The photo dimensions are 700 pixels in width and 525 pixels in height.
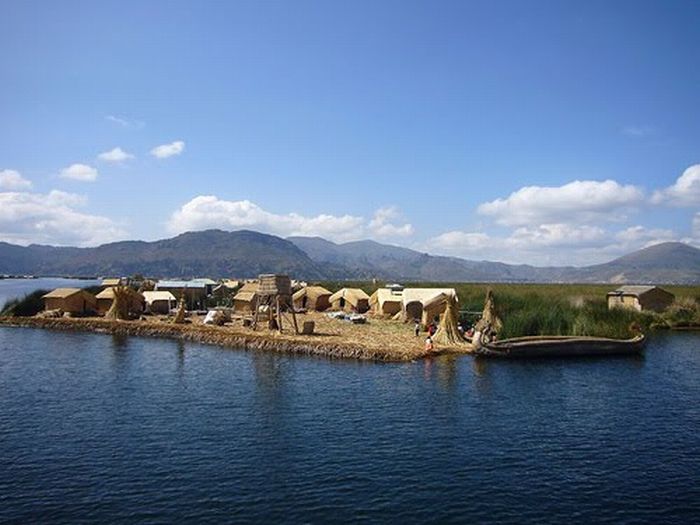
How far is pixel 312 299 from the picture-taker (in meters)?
74.9

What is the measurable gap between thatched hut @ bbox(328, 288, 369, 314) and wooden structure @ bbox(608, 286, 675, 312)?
1156 inches

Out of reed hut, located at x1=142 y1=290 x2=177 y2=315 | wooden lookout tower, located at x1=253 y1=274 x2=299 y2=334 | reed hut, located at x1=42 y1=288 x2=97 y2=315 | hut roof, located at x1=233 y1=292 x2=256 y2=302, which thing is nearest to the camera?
wooden lookout tower, located at x1=253 y1=274 x2=299 y2=334

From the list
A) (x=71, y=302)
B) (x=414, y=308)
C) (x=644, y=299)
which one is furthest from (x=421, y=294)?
(x=71, y=302)

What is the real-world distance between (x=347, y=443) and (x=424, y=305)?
109 ft

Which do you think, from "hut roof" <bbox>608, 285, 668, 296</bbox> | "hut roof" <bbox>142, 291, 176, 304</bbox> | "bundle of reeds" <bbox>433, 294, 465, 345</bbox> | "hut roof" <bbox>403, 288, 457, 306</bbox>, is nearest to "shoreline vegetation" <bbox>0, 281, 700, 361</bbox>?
"bundle of reeds" <bbox>433, 294, 465, 345</bbox>

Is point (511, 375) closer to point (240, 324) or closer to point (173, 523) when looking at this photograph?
point (173, 523)

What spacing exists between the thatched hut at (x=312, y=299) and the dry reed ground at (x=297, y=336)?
38.8 feet

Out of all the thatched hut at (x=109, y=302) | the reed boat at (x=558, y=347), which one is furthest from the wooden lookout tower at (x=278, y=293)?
the thatched hut at (x=109, y=302)

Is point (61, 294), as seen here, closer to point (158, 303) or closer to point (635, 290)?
point (158, 303)

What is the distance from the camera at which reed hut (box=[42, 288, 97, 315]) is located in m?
62.5

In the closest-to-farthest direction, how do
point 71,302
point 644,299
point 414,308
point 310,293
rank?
point 414,308 < point 71,302 < point 644,299 < point 310,293

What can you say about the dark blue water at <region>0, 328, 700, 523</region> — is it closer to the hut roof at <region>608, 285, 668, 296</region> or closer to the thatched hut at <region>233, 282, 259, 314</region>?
the thatched hut at <region>233, 282, 259, 314</region>

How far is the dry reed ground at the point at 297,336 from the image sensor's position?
40.0 m

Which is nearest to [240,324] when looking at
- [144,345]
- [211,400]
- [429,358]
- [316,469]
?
[144,345]
